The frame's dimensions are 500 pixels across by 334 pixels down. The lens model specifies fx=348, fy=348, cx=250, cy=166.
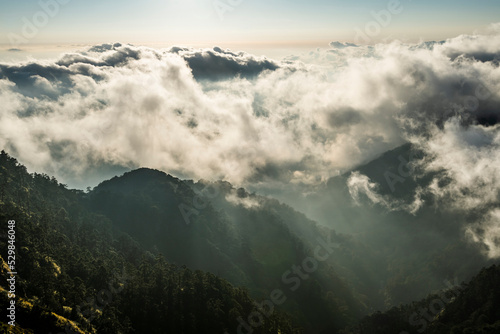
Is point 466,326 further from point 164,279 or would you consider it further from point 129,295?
point 129,295

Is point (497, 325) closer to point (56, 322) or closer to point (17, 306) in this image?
point (56, 322)

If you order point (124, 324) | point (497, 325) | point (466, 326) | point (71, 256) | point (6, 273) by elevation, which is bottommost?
point (466, 326)

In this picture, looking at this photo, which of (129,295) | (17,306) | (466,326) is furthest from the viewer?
(466,326)

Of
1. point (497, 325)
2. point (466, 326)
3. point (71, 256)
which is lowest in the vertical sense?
point (466, 326)

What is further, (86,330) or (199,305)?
(199,305)

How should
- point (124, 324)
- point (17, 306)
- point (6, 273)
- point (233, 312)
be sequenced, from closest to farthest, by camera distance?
point (17, 306) → point (6, 273) → point (124, 324) → point (233, 312)

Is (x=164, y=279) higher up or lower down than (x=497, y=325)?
higher up

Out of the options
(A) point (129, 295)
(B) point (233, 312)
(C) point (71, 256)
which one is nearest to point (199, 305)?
(B) point (233, 312)

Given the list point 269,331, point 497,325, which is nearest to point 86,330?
point 269,331

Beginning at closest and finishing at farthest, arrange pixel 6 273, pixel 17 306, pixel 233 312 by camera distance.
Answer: pixel 17 306 < pixel 6 273 < pixel 233 312
